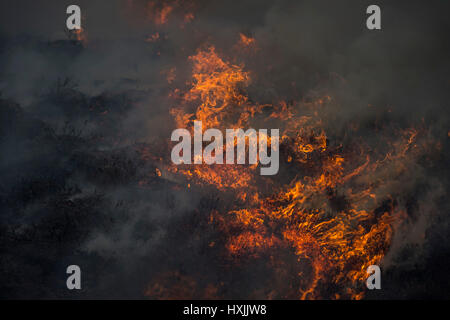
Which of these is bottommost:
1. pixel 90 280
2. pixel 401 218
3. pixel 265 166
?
pixel 90 280

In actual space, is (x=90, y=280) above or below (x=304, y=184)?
below

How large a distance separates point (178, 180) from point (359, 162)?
955cm

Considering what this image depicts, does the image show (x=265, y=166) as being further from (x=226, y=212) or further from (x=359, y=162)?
(x=359, y=162)

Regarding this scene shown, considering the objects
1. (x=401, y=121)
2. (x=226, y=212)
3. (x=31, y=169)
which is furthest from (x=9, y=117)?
(x=401, y=121)

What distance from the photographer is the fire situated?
14.0 m

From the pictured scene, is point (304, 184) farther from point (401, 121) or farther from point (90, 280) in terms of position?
point (90, 280)

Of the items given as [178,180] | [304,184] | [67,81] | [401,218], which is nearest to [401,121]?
[401,218]

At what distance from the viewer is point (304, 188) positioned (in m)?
15.5

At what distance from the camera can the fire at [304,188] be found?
46.1ft

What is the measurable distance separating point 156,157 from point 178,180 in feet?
5.93

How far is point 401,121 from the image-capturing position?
16.2 m

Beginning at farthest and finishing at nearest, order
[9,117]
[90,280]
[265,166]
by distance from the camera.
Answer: [265,166] < [9,117] < [90,280]

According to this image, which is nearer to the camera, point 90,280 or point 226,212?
point 90,280

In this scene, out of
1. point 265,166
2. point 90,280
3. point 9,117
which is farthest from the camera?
point 265,166
